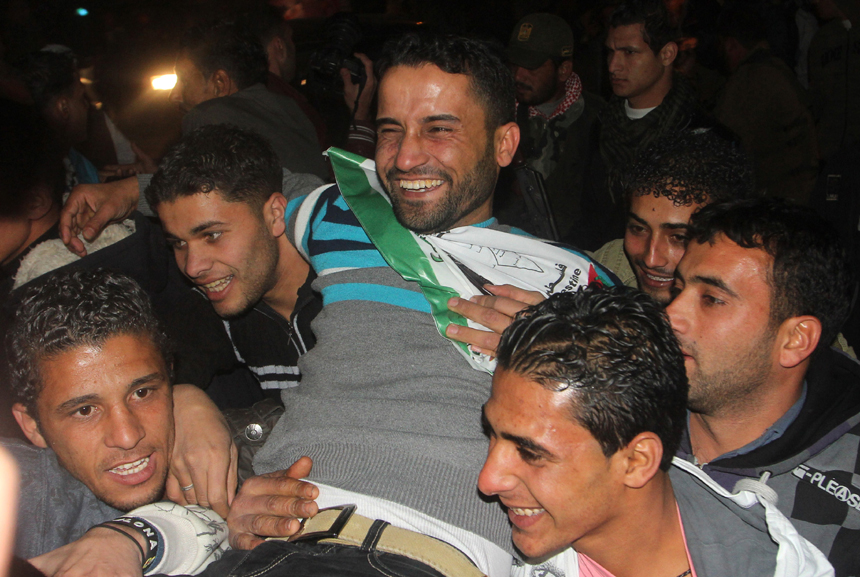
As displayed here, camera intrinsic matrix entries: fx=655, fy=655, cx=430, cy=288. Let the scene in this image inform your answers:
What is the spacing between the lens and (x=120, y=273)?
8.11 ft

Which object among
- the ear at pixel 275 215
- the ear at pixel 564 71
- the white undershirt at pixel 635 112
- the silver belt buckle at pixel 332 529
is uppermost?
the ear at pixel 564 71

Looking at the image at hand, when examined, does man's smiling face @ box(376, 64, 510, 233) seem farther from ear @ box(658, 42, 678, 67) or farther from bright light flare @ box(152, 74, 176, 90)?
bright light flare @ box(152, 74, 176, 90)

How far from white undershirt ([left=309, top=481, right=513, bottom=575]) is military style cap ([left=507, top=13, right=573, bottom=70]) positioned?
135 inches

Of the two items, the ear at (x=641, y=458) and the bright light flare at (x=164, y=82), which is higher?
the bright light flare at (x=164, y=82)

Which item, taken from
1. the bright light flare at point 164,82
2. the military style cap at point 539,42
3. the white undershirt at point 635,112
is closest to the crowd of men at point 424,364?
the white undershirt at point 635,112

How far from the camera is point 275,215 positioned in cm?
290

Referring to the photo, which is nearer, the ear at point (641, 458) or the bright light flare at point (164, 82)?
the ear at point (641, 458)

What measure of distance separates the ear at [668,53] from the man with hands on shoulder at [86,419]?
10.0 ft

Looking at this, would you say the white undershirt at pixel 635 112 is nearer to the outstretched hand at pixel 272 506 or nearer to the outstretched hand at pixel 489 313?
the outstretched hand at pixel 489 313

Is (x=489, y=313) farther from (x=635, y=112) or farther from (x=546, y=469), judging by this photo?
(x=635, y=112)

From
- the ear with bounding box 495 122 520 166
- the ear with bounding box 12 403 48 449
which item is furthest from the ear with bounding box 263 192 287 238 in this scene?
the ear with bounding box 12 403 48 449

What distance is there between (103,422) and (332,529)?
0.92m

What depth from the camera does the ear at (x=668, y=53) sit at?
12.1 feet

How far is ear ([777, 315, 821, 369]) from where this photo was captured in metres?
2.01
